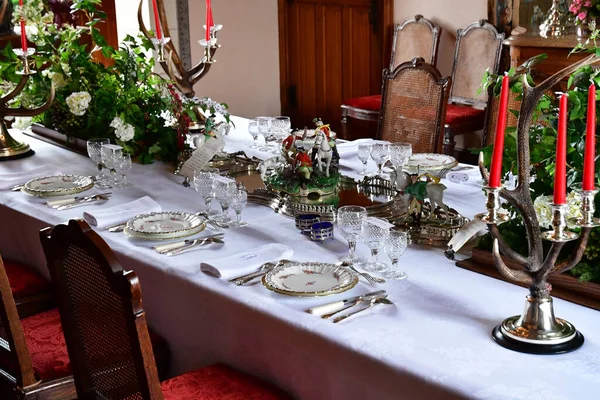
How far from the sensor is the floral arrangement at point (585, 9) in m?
4.21

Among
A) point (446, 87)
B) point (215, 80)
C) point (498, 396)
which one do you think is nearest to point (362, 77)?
point (215, 80)

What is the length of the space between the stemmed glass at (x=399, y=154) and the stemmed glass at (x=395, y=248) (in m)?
0.83

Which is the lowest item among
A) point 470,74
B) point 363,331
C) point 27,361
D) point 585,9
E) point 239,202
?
point 27,361

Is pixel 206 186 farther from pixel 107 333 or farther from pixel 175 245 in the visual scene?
pixel 107 333

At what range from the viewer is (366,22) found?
5758mm

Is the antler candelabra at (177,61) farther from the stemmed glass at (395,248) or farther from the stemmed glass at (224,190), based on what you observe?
the stemmed glass at (395,248)

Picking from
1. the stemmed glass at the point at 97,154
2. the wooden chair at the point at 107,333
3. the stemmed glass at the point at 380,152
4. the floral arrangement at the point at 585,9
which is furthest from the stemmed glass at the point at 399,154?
the floral arrangement at the point at 585,9

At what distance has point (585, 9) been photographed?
4.23 meters

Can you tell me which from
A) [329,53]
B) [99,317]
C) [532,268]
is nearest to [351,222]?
[532,268]

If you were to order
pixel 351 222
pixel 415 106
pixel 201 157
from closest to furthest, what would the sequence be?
1. pixel 351 222
2. pixel 201 157
3. pixel 415 106

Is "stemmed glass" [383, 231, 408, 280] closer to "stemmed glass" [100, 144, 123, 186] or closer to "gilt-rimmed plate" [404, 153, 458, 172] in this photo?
"gilt-rimmed plate" [404, 153, 458, 172]

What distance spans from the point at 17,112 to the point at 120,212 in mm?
933

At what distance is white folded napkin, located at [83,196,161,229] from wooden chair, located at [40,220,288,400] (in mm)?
661

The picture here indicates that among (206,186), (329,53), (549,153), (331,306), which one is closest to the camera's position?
(331,306)
